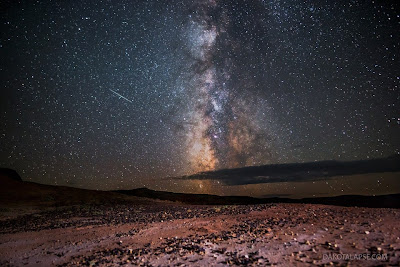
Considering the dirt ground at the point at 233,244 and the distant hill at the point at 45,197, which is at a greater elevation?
the dirt ground at the point at 233,244

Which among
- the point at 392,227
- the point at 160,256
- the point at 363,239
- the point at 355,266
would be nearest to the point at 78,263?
the point at 160,256

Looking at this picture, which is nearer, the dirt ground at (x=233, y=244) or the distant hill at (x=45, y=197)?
the dirt ground at (x=233, y=244)

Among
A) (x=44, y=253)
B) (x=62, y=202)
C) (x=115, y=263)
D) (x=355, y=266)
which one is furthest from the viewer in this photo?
(x=62, y=202)

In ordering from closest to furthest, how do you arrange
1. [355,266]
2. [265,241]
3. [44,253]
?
[355,266] < [265,241] < [44,253]

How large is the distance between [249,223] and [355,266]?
555 cm

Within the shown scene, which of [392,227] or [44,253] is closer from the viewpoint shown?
[392,227]

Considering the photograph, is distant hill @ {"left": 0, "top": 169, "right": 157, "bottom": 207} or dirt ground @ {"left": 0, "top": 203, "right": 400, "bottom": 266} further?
distant hill @ {"left": 0, "top": 169, "right": 157, "bottom": 207}

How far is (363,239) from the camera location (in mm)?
7070

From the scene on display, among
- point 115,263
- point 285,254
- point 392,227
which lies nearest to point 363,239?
point 392,227

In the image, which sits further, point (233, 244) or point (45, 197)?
point (45, 197)

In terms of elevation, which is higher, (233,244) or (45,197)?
(233,244)

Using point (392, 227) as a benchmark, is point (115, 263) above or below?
below

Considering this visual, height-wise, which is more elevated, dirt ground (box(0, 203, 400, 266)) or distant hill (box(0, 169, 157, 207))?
dirt ground (box(0, 203, 400, 266))

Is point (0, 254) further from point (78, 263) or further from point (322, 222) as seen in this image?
point (322, 222)
